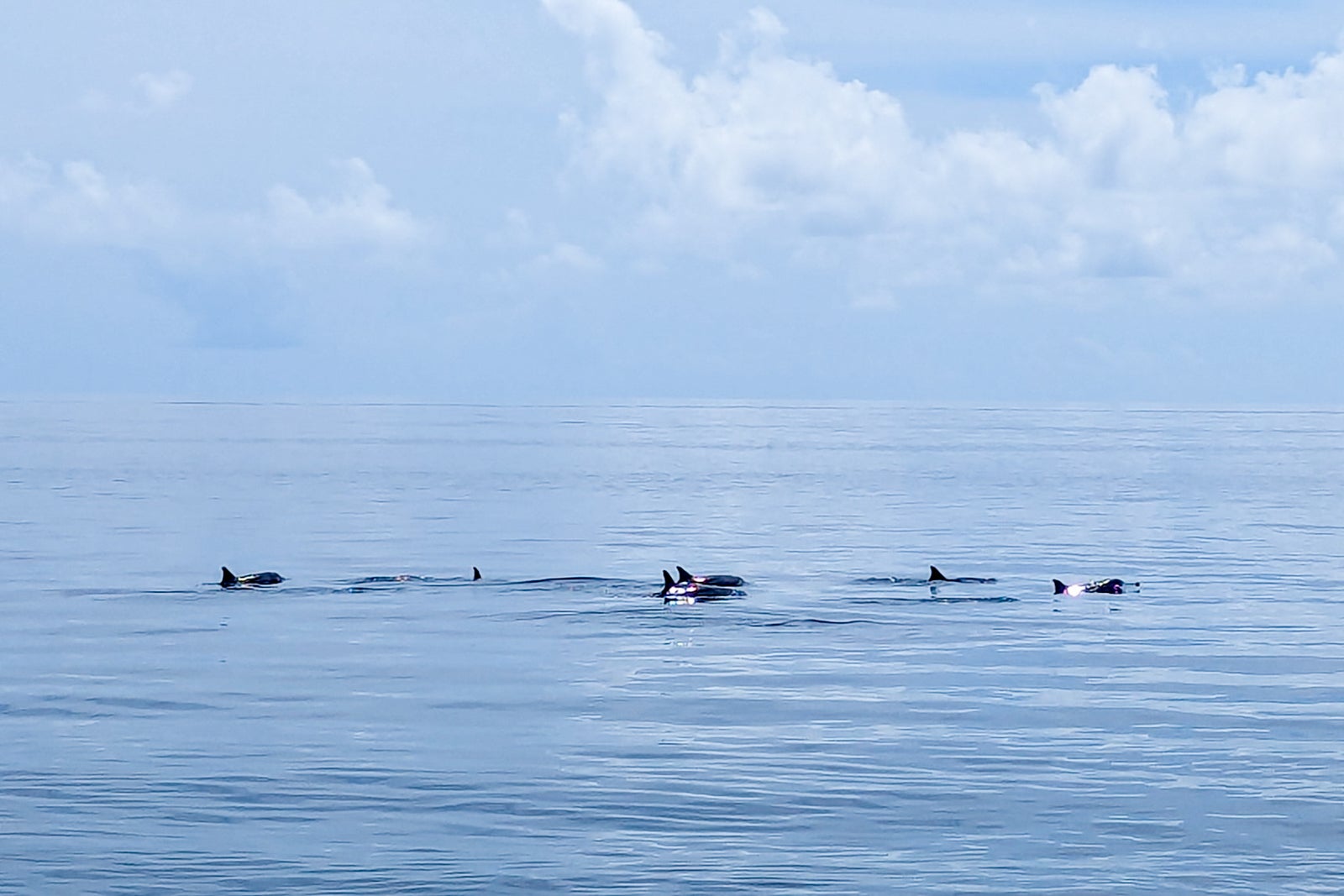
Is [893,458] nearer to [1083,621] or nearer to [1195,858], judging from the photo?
[1083,621]

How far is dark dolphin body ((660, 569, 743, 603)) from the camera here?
41938 millimetres

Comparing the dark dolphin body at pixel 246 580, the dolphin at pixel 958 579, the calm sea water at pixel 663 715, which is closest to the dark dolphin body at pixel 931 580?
the dolphin at pixel 958 579

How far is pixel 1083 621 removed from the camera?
39.0 m

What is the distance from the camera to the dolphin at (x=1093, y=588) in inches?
1719

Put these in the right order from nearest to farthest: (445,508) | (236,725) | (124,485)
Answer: (236,725), (445,508), (124,485)

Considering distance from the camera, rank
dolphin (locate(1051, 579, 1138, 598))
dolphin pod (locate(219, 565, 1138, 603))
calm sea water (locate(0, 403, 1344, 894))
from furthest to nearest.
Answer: dolphin (locate(1051, 579, 1138, 598)), dolphin pod (locate(219, 565, 1138, 603)), calm sea water (locate(0, 403, 1344, 894))

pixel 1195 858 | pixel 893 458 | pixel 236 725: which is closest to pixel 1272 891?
pixel 1195 858

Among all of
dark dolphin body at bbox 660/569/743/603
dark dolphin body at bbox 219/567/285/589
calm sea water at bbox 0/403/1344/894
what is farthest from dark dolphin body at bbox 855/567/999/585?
dark dolphin body at bbox 219/567/285/589

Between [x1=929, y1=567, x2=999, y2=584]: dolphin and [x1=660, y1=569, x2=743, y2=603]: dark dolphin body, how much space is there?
17.4 ft

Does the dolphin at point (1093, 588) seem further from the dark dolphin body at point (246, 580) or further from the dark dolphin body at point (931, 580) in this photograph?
the dark dolphin body at point (246, 580)

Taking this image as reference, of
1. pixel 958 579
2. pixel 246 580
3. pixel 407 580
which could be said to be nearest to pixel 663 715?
pixel 407 580

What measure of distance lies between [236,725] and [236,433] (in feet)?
564

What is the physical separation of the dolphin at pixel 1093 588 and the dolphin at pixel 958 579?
2.36 m

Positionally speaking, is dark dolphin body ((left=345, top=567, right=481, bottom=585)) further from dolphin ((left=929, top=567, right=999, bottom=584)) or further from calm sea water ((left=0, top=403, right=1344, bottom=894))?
dolphin ((left=929, top=567, right=999, bottom=584))
